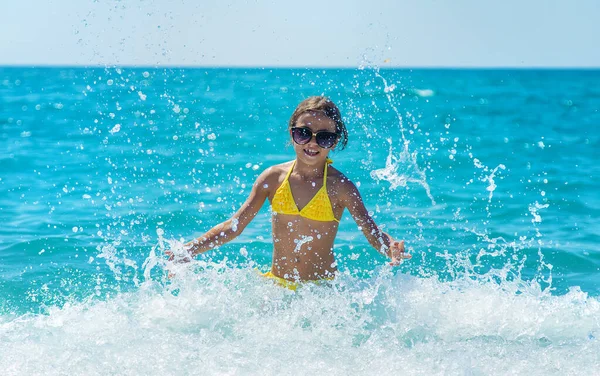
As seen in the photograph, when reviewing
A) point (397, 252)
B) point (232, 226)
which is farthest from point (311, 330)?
point (232, 226)

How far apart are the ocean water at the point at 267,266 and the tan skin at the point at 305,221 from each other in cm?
18

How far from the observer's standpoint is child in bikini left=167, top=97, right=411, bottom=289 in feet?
15.1

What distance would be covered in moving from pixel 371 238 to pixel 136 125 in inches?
620

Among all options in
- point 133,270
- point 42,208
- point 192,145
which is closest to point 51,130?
point 192,145

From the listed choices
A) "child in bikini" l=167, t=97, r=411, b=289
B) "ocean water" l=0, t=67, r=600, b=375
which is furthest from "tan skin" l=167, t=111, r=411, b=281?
"ocean water" l=0, t=67, r=600, b=375

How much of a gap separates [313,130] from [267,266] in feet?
7.94

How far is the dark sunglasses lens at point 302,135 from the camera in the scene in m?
4.53

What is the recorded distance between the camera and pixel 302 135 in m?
4.54

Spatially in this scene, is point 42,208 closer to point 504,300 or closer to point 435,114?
point 504,300

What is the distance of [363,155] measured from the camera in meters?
13.5

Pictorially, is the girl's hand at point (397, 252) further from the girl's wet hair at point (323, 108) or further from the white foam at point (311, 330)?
the girl's wet hair at point (323, 108)

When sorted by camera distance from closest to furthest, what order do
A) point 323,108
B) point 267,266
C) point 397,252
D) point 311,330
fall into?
point 397,252
point 311,330
point 323,108
point 267,266

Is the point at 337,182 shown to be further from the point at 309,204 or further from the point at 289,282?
the point at 289,282

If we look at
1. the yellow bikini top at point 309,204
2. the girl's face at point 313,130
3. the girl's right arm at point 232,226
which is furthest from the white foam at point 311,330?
the girl's face at point 313,130
